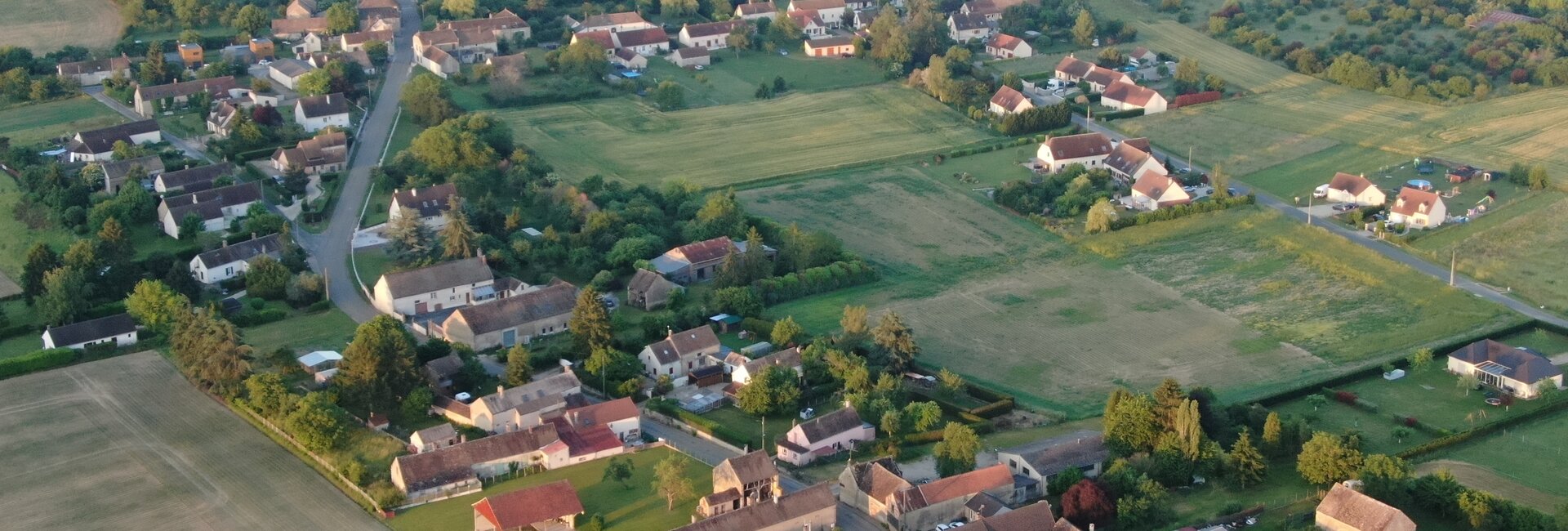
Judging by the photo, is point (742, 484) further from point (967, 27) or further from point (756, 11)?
point (756, 11)

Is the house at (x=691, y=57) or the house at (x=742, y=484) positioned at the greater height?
the house at (x=742, y=484)

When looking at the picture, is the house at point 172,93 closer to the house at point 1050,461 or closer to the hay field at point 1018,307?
the hay field at point 1018,307

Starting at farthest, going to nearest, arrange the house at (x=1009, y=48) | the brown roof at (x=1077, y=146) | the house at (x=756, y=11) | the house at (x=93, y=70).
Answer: the house at (x=756, y=11), the house at (x=1009, y=48), the house at (x=93, y=70), the brown roof at (x=1077, y=146)

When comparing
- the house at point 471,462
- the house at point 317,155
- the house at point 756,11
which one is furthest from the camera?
the house at point 756,11

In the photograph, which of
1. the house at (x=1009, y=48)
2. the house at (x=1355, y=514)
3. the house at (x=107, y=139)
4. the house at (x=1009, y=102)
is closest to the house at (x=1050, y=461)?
the house at (x=1355, y=514)

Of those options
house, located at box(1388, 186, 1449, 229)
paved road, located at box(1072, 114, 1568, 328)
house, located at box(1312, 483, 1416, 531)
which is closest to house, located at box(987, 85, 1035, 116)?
paved road, located at box(1072, 114, 1568, 328)

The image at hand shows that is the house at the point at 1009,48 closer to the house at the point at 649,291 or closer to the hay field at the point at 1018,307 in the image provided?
the hay field at the point at 1018,307

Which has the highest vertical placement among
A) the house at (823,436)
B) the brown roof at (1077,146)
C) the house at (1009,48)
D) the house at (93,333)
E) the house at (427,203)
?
the house at (823,436)

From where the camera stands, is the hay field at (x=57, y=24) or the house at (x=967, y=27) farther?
the house at (x=967, y=27)
